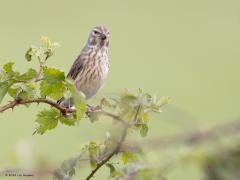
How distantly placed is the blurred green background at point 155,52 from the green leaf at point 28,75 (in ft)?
25.2

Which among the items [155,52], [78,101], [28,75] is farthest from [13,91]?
[155,52]

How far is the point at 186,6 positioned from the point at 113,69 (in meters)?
7.83

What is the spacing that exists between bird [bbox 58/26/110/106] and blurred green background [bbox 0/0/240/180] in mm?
3691

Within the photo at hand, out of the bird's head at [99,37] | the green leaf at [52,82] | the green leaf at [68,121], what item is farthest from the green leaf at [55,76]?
the bird's head at [99,37]

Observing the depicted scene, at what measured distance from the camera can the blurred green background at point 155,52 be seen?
477 inches

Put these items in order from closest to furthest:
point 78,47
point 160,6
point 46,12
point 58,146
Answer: point 58,146 → point 78,47 → point 46,12 → point 160,6

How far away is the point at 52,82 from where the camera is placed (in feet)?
5.98

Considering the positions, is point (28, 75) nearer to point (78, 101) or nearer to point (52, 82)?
point (52, 82)

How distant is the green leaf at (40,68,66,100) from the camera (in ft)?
5.98

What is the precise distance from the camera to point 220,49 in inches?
690

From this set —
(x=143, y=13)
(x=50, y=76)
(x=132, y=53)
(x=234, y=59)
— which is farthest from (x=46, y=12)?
(x=50, y=76)

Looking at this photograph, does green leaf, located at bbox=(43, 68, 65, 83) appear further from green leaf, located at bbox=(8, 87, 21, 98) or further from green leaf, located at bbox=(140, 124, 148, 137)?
green leaf, located at bbox=(140, 124, 148, 137)

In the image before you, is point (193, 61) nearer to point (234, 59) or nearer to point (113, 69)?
point (234, 59)

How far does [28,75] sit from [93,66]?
384cm
